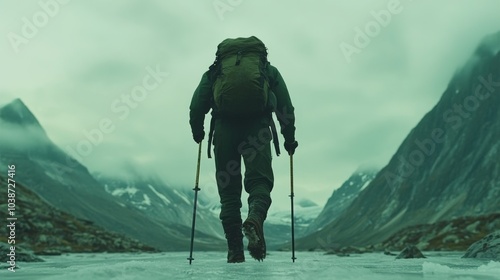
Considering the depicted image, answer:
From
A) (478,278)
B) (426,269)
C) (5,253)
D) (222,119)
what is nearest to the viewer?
(478,278)

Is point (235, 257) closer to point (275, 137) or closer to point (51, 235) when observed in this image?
point (275, 137)

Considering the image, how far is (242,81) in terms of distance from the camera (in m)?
10.8

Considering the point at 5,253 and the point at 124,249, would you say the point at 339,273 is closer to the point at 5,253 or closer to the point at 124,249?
the point at 5,253

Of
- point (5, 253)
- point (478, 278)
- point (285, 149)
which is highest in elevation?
point (285, 149)

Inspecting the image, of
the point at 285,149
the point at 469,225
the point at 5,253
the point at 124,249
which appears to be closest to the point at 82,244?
the point at 124,249

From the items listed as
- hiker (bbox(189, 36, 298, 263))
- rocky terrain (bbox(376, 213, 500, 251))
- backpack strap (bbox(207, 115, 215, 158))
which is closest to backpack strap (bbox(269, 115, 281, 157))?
hiker (bbox(189, 36, 298, 263))

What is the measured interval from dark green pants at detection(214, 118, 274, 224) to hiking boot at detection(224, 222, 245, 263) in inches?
6.3

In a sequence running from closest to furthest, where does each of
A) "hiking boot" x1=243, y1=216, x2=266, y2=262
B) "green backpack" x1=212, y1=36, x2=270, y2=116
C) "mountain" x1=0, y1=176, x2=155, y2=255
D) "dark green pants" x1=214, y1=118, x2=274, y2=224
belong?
"hiking boot" x1=243, y1=216, x2=266, y2=262 < "green backpack" x1=212, y1=36, x2=270, y2=116 < "dark green pants" x1=214, y1=118, x2=274, y2=224 < "mountain" x1=0, y1=176, x2=155, y2=255

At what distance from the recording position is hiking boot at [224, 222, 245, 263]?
10.9 m

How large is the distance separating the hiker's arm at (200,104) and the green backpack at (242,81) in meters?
0.51

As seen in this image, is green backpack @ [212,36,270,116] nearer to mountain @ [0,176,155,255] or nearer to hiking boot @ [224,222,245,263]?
hiking boot @ [224,222,245,263]

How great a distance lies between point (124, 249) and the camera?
145625mm

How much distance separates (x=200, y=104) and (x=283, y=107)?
175 cm

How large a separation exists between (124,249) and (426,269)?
144 m
